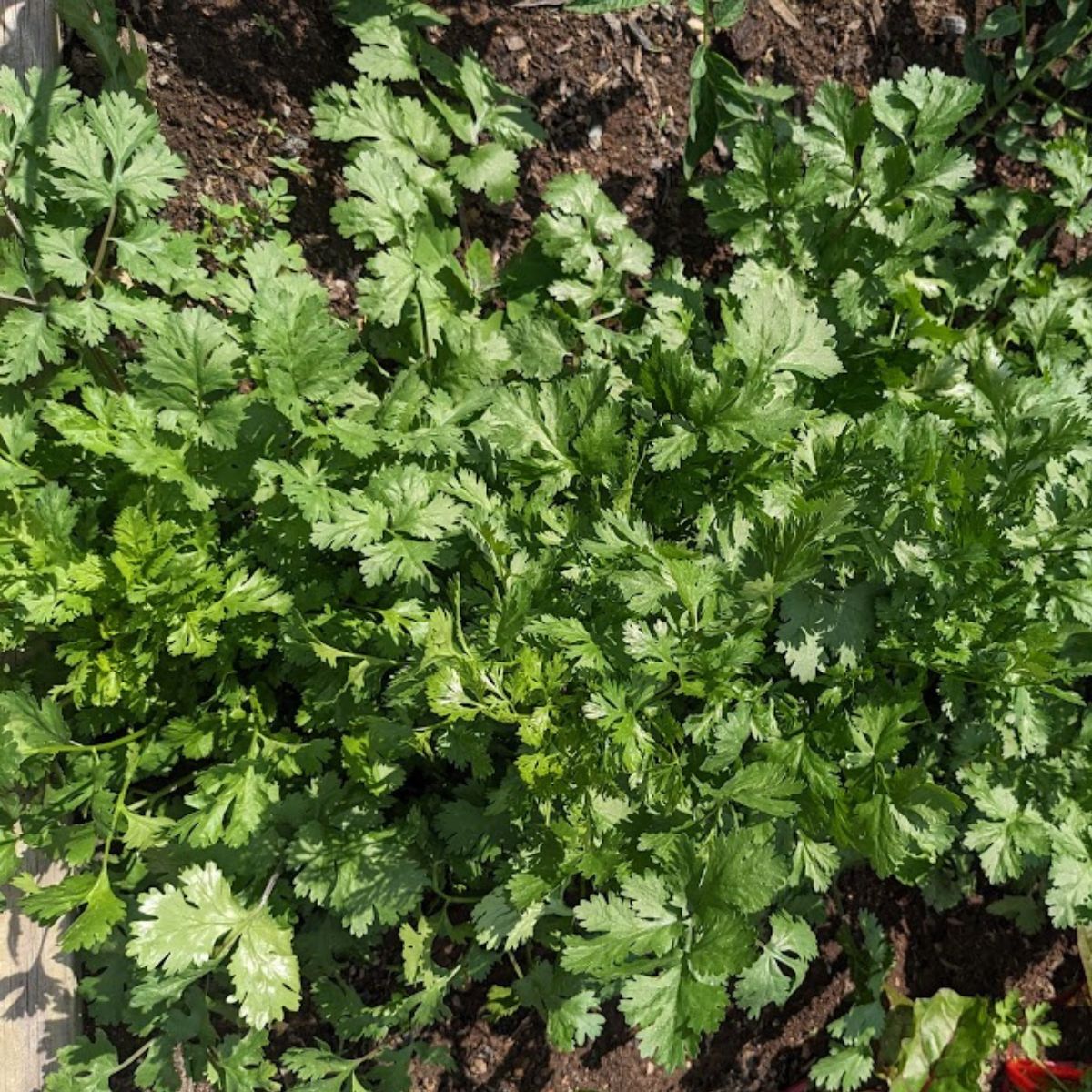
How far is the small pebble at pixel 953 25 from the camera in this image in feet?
10.1

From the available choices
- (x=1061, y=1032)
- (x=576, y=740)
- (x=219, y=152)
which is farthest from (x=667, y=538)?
(x=1061, y=1032)

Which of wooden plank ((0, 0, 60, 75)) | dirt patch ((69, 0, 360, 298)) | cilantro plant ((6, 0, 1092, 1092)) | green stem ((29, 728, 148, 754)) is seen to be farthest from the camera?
dirt patch ((69, 0, 360, 298))

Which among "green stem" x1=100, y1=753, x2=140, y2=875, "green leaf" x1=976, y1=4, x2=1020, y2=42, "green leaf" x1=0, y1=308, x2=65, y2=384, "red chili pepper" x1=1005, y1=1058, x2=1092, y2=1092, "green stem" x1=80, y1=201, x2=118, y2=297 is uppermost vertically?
"green leaf" x1=976, y1=4, x2=1020, y2=42

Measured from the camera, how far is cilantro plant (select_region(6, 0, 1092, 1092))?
199 cm

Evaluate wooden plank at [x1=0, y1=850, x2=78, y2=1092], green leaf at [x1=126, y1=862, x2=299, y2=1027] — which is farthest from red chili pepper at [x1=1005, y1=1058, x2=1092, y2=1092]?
wooden plank at [x1=0, y1=850, x2=78, y2=1092]

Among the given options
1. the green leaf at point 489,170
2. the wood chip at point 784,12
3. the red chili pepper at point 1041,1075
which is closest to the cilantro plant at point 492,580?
the green leaf at point 489,170

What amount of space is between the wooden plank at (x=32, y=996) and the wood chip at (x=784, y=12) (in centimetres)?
309

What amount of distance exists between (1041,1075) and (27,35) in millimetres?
4026

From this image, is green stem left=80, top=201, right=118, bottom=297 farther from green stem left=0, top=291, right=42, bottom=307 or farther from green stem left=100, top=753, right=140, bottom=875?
green stem left=100, top=753, right=140, bottom=875

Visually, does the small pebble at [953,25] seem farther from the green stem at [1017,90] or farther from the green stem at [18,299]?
the green stem at [18,299]

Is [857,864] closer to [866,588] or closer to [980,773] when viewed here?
[980,773]

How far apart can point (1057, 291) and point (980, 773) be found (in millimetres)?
1412

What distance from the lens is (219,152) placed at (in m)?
2.62

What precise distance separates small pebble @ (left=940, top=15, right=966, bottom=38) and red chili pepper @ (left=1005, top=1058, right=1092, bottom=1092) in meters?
3.16
